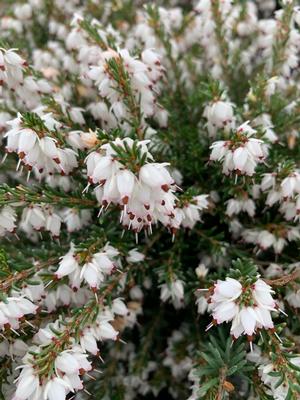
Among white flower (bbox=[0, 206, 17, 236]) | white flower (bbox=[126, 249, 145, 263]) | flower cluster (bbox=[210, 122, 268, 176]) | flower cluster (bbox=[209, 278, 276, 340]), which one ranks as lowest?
white flower (bbox=[126, 249, 145, 263])

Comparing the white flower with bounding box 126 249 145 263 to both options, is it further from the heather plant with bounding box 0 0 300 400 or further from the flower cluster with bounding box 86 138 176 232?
the flower cluster with bounding box 86 138 176 232

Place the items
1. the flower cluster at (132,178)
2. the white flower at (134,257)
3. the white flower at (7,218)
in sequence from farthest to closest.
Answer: the white flower at (134,257), the white flower at (7,218), the flower cluster at (132,178)

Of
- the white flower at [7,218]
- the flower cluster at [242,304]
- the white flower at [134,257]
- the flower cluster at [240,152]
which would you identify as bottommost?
the white flower at [134,257]

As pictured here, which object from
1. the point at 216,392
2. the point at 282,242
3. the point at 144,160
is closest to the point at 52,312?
the point at 216,392

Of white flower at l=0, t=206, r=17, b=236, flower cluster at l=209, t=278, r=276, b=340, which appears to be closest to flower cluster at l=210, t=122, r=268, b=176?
flower cluster at l=209, t=278, r=276, b=340

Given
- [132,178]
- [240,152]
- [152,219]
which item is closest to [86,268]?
[152,219]

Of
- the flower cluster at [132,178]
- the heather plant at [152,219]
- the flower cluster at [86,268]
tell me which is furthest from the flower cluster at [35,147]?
the flower cluster at [86,268]

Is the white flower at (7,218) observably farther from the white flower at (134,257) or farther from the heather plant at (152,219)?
the white flower at (134,257)

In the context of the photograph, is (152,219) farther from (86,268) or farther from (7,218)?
(7,218)

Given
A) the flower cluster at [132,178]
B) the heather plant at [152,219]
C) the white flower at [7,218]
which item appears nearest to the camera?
the flower cluster at [132,178]
